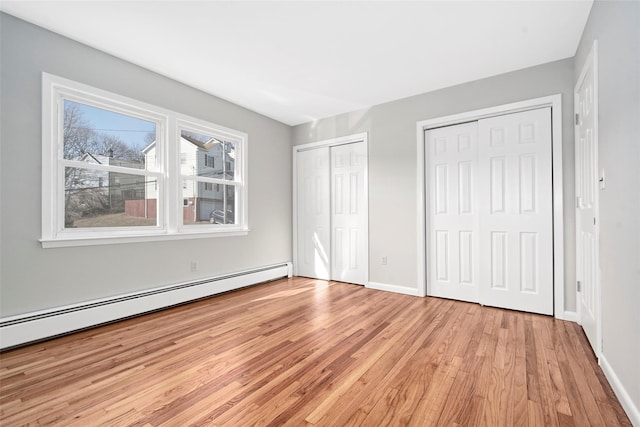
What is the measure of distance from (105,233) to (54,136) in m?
0.97

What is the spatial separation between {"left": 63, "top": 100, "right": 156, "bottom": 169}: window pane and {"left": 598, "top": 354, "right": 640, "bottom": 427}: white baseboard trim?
4250 mm

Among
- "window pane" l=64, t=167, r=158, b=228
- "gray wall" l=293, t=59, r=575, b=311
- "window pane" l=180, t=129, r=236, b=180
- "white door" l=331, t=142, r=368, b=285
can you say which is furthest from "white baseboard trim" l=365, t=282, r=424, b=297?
"window pane" l=64, t=167, r=158, b=228

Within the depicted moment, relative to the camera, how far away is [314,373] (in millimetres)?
1919

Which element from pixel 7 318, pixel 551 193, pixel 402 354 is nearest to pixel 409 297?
pixel 402 354

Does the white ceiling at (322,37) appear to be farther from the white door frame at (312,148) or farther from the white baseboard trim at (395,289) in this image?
the white baseboard trim at (395,289)

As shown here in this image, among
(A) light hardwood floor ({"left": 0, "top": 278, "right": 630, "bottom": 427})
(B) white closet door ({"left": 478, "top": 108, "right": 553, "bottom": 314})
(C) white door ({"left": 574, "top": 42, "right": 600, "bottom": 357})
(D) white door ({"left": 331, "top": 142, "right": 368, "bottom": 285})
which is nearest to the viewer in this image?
(A) light hardwood floor ({"left": 0, "top": 278, "right": 630, "bottom": 427})

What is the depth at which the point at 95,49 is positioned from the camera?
2.80m

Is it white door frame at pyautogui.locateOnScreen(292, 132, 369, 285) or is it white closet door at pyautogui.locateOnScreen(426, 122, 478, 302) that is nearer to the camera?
white closet door at pyautogui.locateOnScreen(426, 122, 478, 302)

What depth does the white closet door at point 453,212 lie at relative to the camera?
346 centimetres

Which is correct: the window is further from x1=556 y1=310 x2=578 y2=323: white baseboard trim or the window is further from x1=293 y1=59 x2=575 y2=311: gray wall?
x1=556 y1=310 x2=578 y2=323: white baseboard trim

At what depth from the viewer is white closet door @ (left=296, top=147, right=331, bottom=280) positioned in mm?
4727

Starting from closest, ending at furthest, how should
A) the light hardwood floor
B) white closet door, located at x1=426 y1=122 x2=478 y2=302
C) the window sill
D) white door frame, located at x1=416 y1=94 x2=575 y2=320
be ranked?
the light hardwood floor, the window sill, white door frame, located at x1=416 y1=94 x2=575 y2=320, white closet door, located at x1=426 y1=122 x2=478 y2=302

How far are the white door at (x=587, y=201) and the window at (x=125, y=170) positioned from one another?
381 centimetres

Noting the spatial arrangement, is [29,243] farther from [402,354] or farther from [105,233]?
[402,354]
